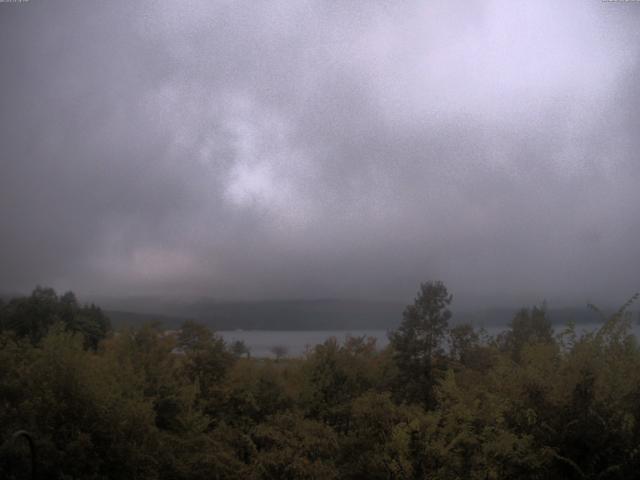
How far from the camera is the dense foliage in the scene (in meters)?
14.9

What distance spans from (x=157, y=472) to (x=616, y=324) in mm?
18317

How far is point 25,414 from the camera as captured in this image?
1925 centimetres

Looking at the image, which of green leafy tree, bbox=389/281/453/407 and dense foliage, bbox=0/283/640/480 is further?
green leafy tree, bbox=389/281/453/407

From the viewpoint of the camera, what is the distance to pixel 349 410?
34.7 meters

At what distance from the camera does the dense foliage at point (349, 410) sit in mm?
14883

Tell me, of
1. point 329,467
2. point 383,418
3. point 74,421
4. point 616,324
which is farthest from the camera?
point 383,418

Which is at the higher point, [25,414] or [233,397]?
[25,414]

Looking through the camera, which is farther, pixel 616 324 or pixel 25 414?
pixel 25 414

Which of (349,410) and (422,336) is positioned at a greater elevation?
(422,336)

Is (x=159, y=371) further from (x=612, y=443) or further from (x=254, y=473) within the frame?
(x=612, y=443)

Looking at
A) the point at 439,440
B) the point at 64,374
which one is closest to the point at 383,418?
the point at 439,440

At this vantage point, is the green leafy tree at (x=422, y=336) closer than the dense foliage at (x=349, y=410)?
No

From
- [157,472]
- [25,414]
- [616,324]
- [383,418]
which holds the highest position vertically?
[616,324]

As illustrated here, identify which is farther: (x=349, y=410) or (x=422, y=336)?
(x=422, y=336)
